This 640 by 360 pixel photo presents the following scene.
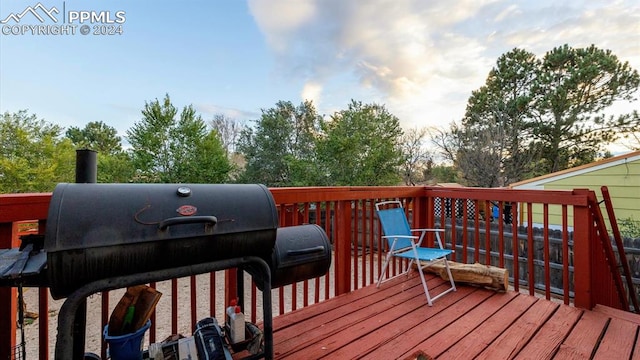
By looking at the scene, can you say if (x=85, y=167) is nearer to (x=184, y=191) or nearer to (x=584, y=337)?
(x=184, y=191)

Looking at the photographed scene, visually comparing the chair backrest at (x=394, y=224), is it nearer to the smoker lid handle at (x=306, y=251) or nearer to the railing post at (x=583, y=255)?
the smoker lid handle at (x=306, y=251)

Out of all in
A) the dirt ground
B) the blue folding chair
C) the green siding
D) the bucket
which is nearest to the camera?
the bucket

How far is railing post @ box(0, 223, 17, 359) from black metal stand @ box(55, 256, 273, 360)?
0.29 meters

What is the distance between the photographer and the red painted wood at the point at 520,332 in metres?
1.79

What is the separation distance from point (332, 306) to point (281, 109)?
11.6 m

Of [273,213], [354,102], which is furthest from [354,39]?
[273,213]

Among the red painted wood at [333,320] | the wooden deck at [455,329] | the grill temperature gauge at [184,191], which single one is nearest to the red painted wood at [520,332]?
the wooden deck at [455,329]

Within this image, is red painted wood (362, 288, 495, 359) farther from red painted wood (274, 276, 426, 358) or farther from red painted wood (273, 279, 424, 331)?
red painted wood (273, 279, 424, 331)

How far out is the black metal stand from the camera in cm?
97

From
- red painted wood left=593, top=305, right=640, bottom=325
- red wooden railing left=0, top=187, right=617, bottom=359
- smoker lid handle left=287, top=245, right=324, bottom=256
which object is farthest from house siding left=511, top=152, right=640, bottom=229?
smoker lid handle left=287, top=245, right=324, bottom=256

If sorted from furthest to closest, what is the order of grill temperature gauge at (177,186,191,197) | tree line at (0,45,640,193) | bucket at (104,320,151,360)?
tree line at (0,45,640,193) < bucket at (104,320,151,360) < grill temperature gauge at (177,186,191,197)

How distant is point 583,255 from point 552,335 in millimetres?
860

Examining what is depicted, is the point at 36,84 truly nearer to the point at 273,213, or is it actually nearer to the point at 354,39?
the point at 354,39

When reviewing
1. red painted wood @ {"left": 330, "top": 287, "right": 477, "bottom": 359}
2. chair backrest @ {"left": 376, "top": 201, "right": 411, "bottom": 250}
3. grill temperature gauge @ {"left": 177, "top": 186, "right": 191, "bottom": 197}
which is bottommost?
red painted wood @ {"left": 330, "top": 287, "right": 477, "bottom": 359}
